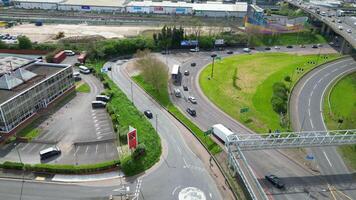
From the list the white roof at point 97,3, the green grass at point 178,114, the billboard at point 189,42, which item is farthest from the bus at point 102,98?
the white roof at point 97,3

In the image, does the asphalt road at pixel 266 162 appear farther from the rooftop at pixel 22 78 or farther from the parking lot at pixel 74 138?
the rooftop at pixel 22 78

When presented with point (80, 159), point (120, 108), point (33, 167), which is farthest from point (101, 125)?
point (33, 167)

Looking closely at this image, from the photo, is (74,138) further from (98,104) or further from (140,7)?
(140,7)

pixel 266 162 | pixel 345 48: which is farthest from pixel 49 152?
pixel 345 48

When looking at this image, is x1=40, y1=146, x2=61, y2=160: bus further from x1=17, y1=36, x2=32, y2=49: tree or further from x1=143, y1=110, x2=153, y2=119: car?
x1=17, y1=36, x2=32, y2=49: tree

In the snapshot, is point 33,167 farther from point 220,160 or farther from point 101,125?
point 220,160
